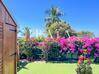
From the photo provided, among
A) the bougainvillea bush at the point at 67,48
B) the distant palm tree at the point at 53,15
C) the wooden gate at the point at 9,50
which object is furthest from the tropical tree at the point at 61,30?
the wooden gate at the point at 9,50

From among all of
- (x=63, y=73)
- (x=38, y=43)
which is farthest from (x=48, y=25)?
(x=63, y=73)

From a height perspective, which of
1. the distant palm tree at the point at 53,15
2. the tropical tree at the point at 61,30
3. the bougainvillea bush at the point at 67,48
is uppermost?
the distant palm tree at the point at 53,15

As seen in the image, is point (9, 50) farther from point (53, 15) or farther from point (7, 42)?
point (53, 15)

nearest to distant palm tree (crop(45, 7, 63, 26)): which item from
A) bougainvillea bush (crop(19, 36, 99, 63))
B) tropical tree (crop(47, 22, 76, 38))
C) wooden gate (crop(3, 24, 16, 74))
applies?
tropical tree (crop(47, 22, 76, 38))

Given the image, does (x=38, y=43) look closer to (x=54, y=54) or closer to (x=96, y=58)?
(x=54, y=54)

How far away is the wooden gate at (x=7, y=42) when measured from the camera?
23.0 feet

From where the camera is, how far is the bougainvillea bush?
21.8m

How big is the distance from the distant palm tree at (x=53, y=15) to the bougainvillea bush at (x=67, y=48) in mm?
19329

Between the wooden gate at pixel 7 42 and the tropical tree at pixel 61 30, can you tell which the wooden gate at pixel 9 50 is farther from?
the tropical tree at pixel 61 30

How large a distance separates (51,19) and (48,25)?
114cm

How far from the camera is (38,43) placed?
923 inches

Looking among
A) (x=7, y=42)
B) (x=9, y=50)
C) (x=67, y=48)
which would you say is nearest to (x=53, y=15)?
(x=67, y=48)

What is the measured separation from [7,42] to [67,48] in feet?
50.1

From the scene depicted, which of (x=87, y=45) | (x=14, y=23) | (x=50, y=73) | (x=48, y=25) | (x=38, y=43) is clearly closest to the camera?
(x=14, y=23)
